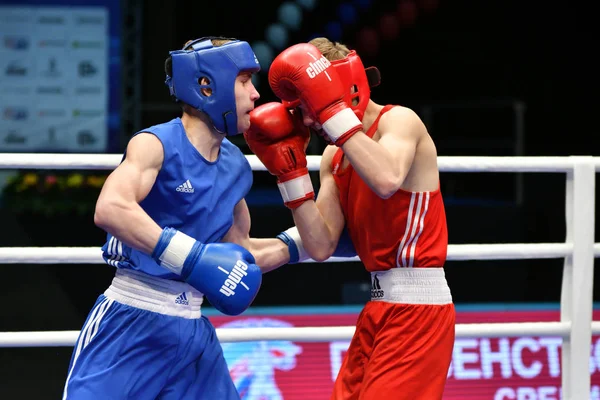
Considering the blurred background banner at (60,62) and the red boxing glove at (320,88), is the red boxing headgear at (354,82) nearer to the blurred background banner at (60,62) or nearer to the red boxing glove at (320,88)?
the red boxing glove at (320,88)

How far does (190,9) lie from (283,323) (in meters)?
6.30

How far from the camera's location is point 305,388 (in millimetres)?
3721

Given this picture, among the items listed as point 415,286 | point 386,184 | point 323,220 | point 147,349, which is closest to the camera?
point 147,349

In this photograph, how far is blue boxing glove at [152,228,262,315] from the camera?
2.05 metres

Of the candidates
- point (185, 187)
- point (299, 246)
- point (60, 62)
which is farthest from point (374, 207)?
point (60, 62)

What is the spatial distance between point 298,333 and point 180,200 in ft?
2.75

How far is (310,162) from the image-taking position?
2906 mm

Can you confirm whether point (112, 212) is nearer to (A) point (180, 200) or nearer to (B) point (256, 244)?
(A) point (180, 200)

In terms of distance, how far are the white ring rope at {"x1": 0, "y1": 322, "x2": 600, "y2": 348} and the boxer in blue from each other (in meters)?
0.51

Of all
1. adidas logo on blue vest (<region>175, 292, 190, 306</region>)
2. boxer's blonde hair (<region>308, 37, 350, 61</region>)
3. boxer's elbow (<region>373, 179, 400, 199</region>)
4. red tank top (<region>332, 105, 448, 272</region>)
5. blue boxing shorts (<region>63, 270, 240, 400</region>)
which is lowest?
blue boxing shorts (<region>63, 270, 240, 400</region>)

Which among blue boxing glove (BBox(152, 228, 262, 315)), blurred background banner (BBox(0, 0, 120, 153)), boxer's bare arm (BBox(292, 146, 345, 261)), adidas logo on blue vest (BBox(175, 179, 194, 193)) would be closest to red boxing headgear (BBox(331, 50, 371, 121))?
boxer's bare arm (BBox(292, 146, 345, 261))

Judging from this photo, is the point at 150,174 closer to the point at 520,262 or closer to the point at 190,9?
→ the point at 520,262

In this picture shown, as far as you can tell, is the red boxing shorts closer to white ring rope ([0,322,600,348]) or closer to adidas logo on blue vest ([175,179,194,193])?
white ring rope ([0,322,600,348])

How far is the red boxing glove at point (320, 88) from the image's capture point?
Answer: 7.77 ft
